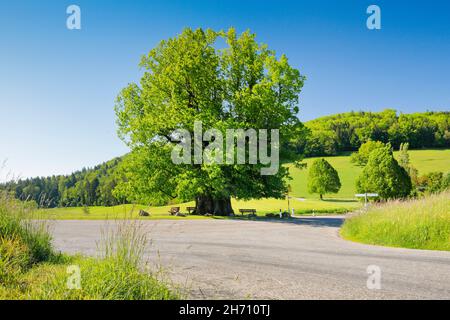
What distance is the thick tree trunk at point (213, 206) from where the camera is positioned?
112 ft

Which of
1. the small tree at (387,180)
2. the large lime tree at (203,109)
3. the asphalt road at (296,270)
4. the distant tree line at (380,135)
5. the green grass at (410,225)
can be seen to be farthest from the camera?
the distant tree line at (380,135)

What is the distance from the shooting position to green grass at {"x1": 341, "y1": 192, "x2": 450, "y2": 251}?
13633 millimetres

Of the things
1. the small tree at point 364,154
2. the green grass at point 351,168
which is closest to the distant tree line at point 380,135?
the green grass at point 351,168

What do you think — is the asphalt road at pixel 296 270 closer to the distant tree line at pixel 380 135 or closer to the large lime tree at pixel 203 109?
the large lime tree at pixel 203 109

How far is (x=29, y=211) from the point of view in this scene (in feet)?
32.9

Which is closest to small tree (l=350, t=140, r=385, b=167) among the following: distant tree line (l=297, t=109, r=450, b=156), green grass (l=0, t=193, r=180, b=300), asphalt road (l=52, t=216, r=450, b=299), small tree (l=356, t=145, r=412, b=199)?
distant tree line (l=297, t=109, r=450, b=156)

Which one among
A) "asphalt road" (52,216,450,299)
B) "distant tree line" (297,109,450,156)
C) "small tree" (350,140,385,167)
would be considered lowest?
"asphalt road" (52,216,450,299)

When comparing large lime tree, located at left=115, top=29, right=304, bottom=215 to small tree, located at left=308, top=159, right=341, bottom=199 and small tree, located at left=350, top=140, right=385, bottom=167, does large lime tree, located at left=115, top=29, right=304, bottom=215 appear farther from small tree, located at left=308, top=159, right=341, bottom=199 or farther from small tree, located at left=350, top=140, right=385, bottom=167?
small tree, located at left=350, top=140, right=385, bottom=167

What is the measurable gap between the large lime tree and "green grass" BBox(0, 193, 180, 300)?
790 inches

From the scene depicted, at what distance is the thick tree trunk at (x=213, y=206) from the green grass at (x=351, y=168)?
54718mm

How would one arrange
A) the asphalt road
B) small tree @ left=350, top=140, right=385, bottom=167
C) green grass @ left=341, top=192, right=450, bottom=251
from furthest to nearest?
small tree @ left=350, top=140, right=385, bottom=167 → green grass @ left=341, top=192, right=450, bottom=251 → the asphalt road

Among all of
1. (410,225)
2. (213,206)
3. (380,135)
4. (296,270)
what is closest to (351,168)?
(380,135)

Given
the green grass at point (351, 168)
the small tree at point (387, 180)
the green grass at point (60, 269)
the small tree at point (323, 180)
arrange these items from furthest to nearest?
the green grass at point (351, 168)
the small tree at point (323, 180)
the small tree at point (387, 180)
the green grass at point (60, 269)
